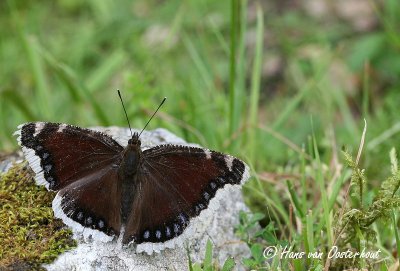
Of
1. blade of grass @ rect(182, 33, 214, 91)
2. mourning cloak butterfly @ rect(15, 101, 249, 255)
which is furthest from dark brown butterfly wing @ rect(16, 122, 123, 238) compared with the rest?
blade of grass @ rect(182, 33, 214, 91)

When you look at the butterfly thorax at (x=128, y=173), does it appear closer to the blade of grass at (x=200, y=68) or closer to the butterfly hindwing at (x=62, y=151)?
the butterfly hindwing at (x=62, y=151)

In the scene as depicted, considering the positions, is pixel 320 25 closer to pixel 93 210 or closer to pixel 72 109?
pixel 72 109

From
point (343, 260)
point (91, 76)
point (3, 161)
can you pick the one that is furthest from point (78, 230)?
point (91, 76)

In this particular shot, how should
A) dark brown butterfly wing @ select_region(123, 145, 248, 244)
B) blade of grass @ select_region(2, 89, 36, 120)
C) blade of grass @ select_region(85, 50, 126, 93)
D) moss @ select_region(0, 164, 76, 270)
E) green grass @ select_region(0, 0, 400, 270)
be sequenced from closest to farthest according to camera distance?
moss @ select_region(0, 164, 76, 270) < dark brown butterfly wing @ select_region(123, 145, 248, 244) < green grass @ select_region(0, 0, 400, 270) < blade of grass @ select_region(2, 89, 36, 120) < blade of grass @ select_region(85, 50, 126, 93)

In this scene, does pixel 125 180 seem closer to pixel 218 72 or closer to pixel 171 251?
pixel 171 251

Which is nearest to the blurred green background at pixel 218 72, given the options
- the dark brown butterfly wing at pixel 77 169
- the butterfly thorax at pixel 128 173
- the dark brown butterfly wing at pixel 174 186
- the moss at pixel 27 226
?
the dark brown butterfly wing at pixel 174 186

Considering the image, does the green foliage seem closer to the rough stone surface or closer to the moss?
the rough stone surface

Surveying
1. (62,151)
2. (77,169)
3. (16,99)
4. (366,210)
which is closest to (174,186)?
(77,169)
